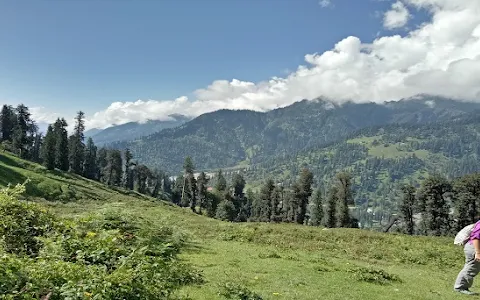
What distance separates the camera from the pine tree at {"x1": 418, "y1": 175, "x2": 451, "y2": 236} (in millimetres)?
83312

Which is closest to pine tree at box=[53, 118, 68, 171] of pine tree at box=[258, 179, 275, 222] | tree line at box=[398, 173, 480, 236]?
pine tree at box=[258, 179, 275, 222]

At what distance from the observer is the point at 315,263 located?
2394cm

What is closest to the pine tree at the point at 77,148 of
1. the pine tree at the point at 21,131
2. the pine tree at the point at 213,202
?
the pine tree at the point at 21,131

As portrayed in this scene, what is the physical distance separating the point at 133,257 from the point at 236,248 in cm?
2163

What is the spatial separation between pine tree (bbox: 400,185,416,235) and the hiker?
80750mm

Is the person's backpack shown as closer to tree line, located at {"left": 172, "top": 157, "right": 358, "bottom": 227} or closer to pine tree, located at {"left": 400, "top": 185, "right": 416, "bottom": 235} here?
tree line, located at {"left": 172, "top": 157, "right": 358, "bottom": 227}

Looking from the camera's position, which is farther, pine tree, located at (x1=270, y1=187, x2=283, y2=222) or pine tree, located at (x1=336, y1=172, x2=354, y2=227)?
pine tree, located at (x1=270, y1=187, x2=283, y2=222)

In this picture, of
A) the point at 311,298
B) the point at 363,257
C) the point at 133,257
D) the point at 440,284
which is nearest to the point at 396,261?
the point at 363,257

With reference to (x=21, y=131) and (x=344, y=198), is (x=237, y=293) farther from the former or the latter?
(x=21, y=131)

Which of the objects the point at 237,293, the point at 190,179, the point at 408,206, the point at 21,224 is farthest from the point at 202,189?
the point at 21,224

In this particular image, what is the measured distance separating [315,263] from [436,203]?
7231 centimetres

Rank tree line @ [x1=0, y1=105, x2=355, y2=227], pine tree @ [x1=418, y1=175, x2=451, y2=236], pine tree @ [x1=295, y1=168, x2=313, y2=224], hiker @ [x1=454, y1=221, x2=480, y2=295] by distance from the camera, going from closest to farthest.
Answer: hiker @ [x1=454, y1=221, x2=480, y2=295]
pine tree @ [x1=418, y1=175, x2=451, y2=236]
tree line @ [x1=0, y1=105, x2=355, y2=227]
pine tree @ [x1=295, y1=168, x2=313, y2=224]

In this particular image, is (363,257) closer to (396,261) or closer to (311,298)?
(396,261)

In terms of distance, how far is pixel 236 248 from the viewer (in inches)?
1156
